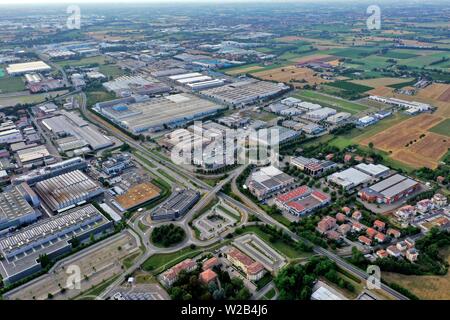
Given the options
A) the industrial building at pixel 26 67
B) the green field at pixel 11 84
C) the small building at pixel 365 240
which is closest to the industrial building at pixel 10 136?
the green field at pixel 11 84

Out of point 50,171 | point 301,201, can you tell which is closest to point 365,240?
point 301,201

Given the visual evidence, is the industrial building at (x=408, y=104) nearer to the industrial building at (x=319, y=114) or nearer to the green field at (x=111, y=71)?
the industrial building at (x=319, y=114)

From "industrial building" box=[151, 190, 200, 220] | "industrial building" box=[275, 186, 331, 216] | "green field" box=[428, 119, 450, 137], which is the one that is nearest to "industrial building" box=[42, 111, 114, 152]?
"industrial building" box=[151, 190, 200, 220]

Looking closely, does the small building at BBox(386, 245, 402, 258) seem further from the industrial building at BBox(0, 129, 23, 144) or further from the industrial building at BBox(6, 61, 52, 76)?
the industrial building at BBox(6, 61, 52, 76)

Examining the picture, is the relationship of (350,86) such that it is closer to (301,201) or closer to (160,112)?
(160,112)
